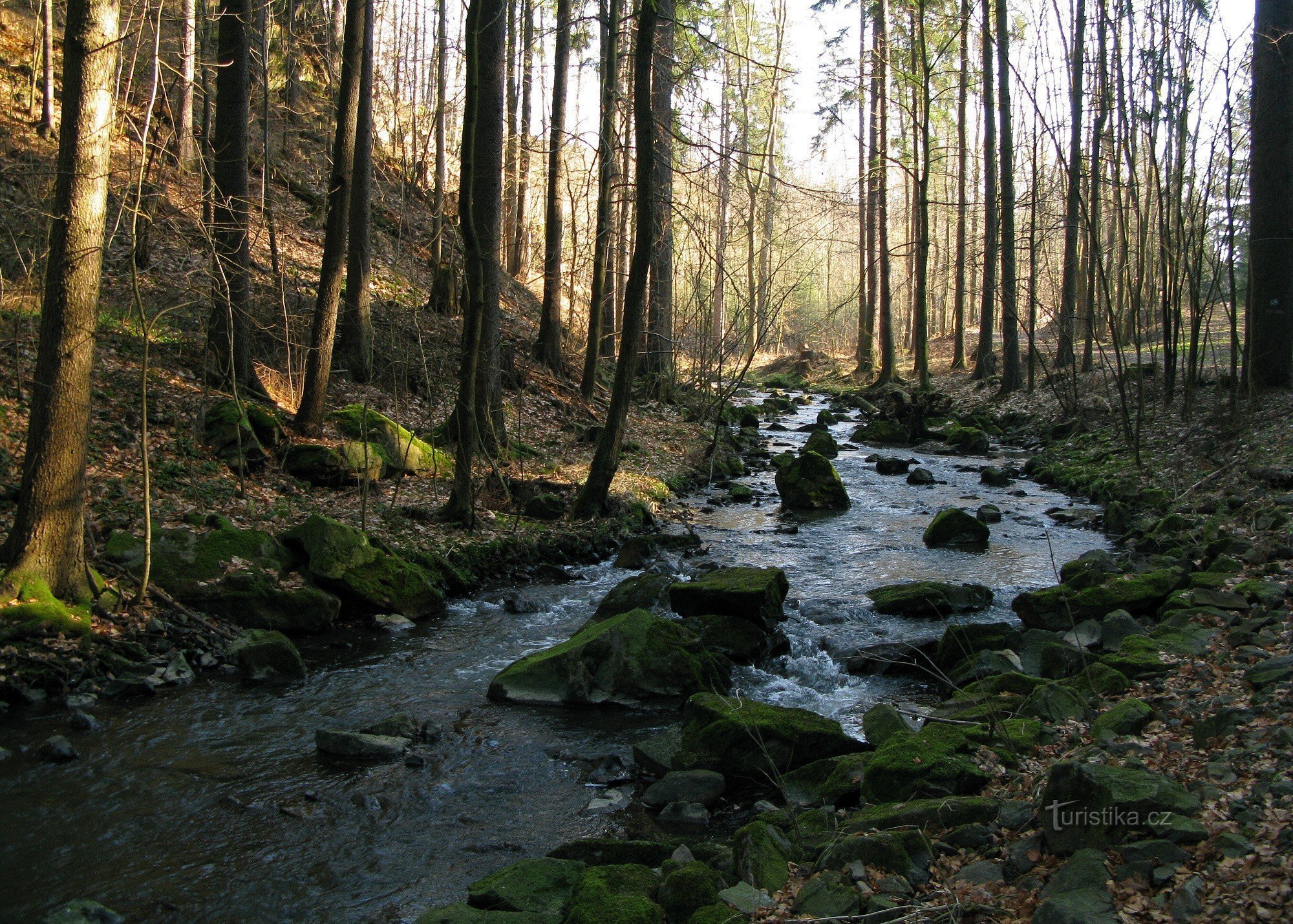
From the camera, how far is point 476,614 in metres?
9.24

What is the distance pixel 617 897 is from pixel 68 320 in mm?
6173

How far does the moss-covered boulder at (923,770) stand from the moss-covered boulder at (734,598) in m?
3.13

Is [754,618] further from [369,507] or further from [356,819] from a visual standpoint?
[369,507]

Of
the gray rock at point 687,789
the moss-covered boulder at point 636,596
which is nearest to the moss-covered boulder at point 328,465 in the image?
the moss-covered boulder at point 636,596

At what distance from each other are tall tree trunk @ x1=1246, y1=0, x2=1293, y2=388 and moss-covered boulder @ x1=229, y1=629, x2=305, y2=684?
12.7 m

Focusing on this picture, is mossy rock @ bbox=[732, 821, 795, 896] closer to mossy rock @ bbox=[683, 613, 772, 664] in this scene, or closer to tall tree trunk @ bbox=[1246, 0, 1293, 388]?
mossy rock @ bbox=[683, 613, 772, 664]

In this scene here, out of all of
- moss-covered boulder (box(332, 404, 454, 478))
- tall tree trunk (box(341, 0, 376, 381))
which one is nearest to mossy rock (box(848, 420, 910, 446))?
tall tree trunk (box(341, 0, 376, 381))

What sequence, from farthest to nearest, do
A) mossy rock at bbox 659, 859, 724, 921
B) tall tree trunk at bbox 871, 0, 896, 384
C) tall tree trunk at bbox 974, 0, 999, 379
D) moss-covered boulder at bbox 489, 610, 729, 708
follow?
tall tree trunk at bbox 871, 0, 896, 384 < tall tree trunk at bbox 974, 0, 999, 379 < moss-covered boulder at bbox 489, 610, 729, 708 < mossy rock at bbox 659, 859, 724, 921

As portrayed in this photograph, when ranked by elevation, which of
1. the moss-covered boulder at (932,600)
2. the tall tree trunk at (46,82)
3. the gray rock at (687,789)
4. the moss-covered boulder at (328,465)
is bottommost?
the gray rock at (687,789)

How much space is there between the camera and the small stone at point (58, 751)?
5.69 metres

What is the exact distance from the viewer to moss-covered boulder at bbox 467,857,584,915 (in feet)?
13.6

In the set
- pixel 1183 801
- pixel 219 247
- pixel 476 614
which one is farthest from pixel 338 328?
pixel 1183 801

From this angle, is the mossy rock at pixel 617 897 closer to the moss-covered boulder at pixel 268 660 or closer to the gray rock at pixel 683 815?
the gray rock at pixel 683 815

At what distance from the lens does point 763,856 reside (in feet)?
13.7
